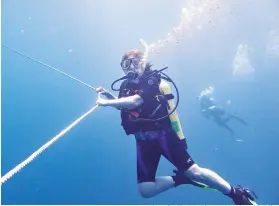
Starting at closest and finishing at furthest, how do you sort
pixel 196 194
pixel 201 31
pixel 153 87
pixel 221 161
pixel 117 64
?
1. pixel 153 87
2. pixel 196 194
3. pixel 221 161
4. pixel 201 31
5. pixel 117 64

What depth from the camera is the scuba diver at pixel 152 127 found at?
425 centimetres

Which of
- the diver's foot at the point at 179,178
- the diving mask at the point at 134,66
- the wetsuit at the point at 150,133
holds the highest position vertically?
the diving mask at the point at 134,66

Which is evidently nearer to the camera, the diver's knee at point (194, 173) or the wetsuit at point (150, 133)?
the wetsuit at point (150, 133)

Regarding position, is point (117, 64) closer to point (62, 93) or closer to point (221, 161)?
point (62, 93)

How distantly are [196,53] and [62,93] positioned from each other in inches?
552

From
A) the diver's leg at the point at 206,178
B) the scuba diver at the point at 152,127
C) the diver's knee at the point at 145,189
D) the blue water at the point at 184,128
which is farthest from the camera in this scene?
the blue water at the point at 184,128

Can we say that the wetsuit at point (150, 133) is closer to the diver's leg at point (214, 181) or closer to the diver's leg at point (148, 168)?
the diver's leg at point (148, 168)

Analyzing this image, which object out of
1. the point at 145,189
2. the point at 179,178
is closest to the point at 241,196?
the point at 179,178

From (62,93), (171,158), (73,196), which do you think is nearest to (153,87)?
(171,158)

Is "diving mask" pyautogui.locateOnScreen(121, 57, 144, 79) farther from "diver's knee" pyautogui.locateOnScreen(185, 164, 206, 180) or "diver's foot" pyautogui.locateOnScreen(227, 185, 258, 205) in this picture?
"diver's foot" pyautogui.locateOnScreen(227, 185, 258, 205)

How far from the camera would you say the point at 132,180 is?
25969mm

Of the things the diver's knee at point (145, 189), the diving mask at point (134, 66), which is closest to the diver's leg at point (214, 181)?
the diver's knee at point (145, 189)

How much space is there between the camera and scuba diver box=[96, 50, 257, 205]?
167 inches

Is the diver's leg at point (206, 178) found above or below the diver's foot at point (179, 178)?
below
